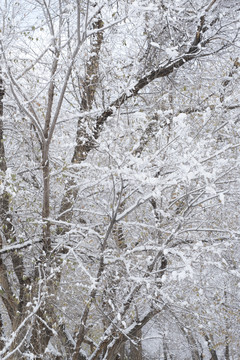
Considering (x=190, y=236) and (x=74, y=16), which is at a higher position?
(x=74, y=16)

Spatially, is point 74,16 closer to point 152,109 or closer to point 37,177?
point 152,109

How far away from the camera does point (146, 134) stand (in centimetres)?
603

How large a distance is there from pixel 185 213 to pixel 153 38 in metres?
3.11

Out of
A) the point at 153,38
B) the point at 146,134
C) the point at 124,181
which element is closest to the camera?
the point at 124,181

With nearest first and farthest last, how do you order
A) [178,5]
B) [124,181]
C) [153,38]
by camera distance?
[124,181]
[178,5]
[153,38]

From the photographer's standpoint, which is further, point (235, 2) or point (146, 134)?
point (146, 134)

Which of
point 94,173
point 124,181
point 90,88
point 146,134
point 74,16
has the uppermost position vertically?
point 74,16

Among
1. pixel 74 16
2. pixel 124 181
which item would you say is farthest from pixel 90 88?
pixel 124 181

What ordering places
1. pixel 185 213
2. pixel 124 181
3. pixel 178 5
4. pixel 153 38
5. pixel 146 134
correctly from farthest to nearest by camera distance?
pixel 146 134 < pixel 153 38 < pixel 178 5 < pixel 185 213 < pixel 124 181

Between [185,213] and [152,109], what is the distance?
2.58 meters

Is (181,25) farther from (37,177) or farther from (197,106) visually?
(37,177)

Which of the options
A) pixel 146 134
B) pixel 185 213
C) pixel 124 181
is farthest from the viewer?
pixel 146 134

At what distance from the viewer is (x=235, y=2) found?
5.40 metres

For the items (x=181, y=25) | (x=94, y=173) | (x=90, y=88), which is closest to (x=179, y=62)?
(x=181, y=25)
